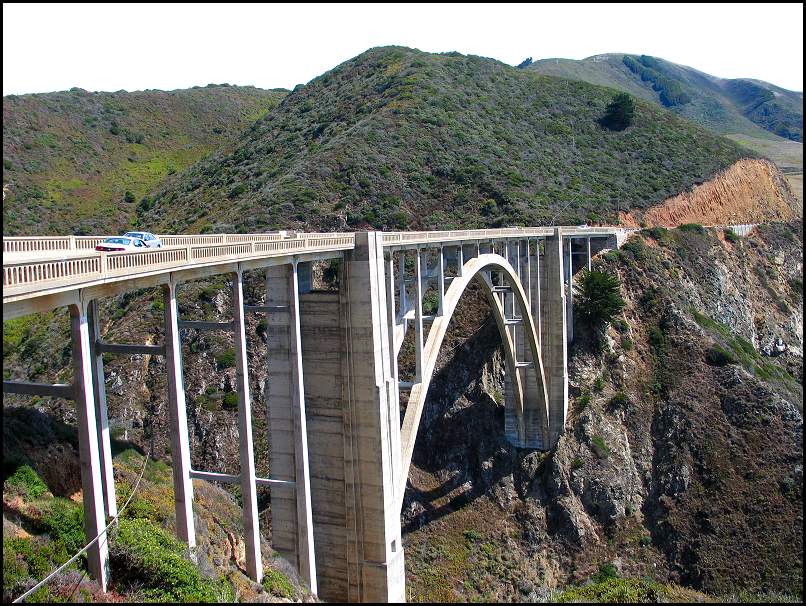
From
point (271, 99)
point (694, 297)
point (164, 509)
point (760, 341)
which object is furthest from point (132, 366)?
point (271, 99)

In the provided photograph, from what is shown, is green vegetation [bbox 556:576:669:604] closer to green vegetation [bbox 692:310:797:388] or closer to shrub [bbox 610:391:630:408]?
shrub [bbox 610:391:630:408]

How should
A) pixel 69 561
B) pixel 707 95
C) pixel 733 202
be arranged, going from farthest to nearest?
pixel 707 95
pixel 733 202
pixel 69 561

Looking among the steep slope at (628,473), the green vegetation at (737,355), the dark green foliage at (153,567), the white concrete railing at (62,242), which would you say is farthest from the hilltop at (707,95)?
the dark green foliage at (153,567)

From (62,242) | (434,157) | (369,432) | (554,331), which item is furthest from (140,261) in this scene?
(434,157)

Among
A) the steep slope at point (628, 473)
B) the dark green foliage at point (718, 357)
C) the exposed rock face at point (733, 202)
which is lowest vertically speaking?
the steep slope at point (628, 473)

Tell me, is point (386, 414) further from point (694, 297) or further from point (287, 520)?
point (694, 297)

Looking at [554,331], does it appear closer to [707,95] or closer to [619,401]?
[619,401]

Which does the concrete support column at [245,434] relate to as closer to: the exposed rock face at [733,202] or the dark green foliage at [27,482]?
the dark green foliage at [27,482]
